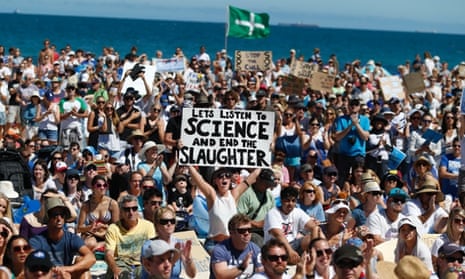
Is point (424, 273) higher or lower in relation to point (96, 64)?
lower

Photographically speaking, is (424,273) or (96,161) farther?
(96,161)

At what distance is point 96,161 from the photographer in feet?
37.6

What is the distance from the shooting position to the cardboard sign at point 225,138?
987cm

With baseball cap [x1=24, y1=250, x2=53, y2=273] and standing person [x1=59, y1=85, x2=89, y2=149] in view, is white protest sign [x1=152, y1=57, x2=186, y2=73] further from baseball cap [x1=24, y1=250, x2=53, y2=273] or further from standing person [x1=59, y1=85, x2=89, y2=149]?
A: baseball cap [x1=24, y1=250, x2=53, y2=273]

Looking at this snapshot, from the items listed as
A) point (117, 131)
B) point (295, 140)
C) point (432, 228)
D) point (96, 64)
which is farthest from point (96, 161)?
point (96, 64)

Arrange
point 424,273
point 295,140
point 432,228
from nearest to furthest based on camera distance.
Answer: point 424,273 → point 432,228 → point 295,140

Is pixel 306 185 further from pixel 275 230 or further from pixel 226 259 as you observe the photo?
pixel 226 259

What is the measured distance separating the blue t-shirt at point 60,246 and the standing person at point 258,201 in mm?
2199

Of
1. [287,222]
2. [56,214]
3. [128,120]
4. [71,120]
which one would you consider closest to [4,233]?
[56,214]

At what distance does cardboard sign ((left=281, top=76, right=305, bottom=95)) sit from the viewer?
17.0 meters

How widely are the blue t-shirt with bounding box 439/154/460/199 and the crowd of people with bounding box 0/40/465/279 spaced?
0.01 metres

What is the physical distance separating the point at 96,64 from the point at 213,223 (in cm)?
1673

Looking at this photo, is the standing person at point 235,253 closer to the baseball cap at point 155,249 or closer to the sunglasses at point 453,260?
the baseball cap at point 155,249

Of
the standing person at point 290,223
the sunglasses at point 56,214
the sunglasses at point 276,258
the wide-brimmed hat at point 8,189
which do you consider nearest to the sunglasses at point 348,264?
the sunglasses at point 276,258
